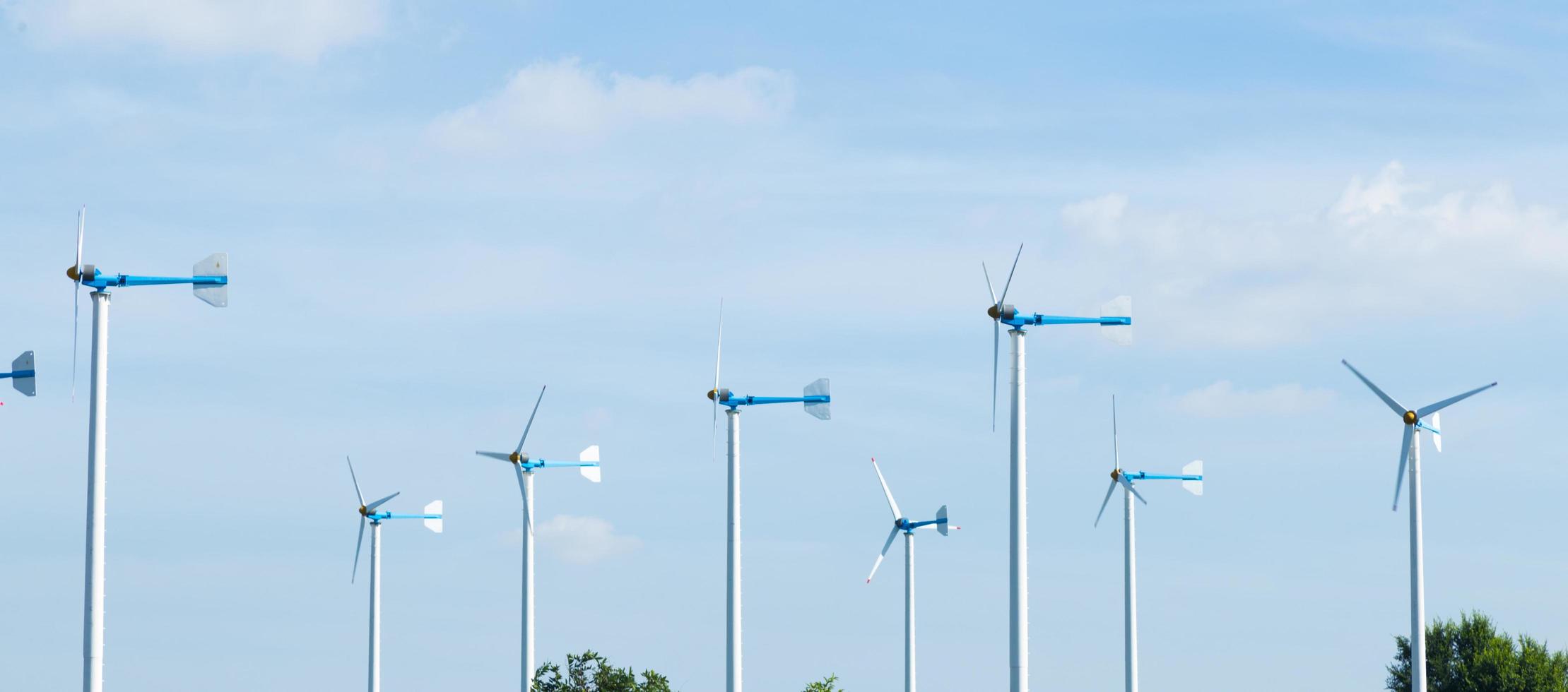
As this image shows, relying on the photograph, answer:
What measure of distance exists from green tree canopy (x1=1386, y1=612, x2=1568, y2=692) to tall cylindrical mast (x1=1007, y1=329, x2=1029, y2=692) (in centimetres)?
7002

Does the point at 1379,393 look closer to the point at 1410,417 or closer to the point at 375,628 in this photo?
the point at 1410,417

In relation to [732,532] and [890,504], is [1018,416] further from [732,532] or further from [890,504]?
[890,504]

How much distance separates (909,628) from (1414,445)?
2738cm

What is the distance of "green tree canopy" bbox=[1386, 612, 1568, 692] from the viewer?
4966 inches

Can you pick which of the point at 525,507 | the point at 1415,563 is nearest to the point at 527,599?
the point at 525,507

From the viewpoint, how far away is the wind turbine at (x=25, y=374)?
74.7m

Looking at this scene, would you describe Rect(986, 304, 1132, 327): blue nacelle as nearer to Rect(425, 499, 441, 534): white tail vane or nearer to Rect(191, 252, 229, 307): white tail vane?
Rect(191, 252, 229, 307): white tail vane

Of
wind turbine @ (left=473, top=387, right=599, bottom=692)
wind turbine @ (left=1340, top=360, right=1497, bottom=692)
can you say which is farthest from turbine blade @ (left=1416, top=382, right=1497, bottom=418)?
wind turbine @ (left=473, top=387, right=599, bottom=692)

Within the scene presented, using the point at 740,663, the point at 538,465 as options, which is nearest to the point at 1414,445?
the point at 740,663

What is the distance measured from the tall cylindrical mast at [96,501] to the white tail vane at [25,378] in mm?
10330

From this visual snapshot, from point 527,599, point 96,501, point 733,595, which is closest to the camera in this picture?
point 96,501

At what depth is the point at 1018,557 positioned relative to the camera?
66.0 meters

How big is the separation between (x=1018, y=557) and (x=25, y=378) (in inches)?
1382

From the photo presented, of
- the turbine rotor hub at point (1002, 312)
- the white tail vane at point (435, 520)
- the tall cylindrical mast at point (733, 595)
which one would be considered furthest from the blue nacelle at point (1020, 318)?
the white tail vane at point (435, 520)
